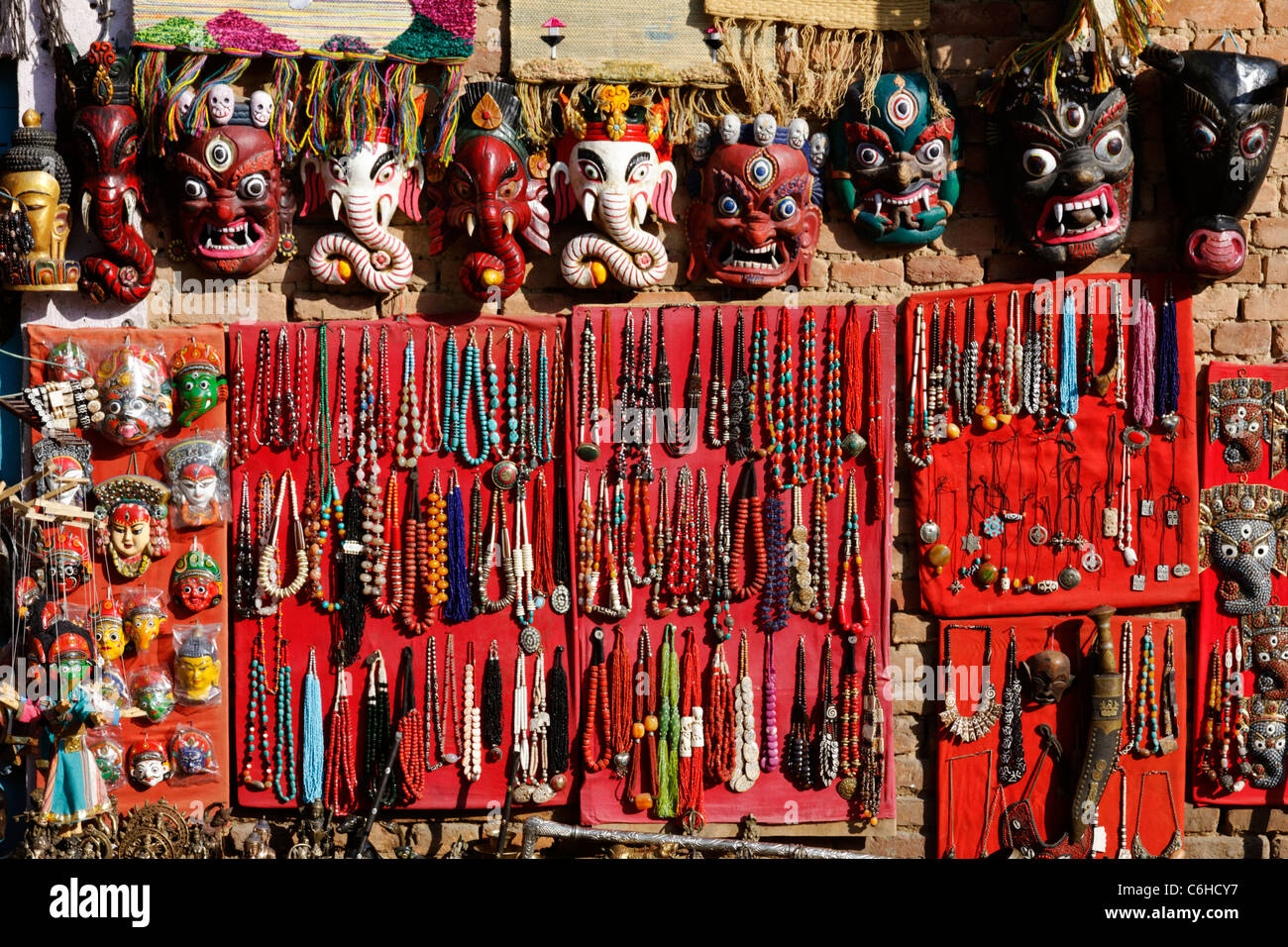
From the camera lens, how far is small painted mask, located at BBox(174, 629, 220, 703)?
4.52 meters

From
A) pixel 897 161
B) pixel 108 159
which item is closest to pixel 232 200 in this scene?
pixel 108 159

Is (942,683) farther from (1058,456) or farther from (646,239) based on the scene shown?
(646,239)

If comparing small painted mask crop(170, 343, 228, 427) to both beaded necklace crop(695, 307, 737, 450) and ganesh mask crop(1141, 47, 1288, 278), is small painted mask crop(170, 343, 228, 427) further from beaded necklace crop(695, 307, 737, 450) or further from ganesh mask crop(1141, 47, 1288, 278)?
ganesh mask crop(1141, 47, 1288, 278)

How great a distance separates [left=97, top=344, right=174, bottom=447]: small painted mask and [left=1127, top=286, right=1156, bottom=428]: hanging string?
3423mm

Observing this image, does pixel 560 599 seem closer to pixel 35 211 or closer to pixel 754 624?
pixel 754 624

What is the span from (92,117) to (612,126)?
1.74m

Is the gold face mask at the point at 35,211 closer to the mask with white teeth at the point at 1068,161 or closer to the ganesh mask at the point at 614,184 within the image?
the ganesh mask at the point at 614,184

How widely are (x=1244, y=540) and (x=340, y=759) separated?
337 centimetres

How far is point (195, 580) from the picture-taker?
14.8 feet

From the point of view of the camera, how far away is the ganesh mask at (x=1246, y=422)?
185 inches

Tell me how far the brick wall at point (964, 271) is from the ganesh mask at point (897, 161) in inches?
4.0

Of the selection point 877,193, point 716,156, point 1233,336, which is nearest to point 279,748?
point 716,156

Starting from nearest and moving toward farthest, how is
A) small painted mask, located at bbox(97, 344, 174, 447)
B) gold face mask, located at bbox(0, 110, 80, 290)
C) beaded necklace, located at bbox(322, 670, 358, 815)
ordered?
gold face mask, located at bbox(0, 110, 80, 290) < small painted mask, located at bbox(97, 344, 174, 447) < beaded necklace, located at bbox(322, 670, 358, 815)

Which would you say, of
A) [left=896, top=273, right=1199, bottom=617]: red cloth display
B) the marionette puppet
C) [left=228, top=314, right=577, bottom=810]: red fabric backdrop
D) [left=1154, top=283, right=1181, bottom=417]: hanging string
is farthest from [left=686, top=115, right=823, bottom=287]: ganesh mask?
the marionette puppet
